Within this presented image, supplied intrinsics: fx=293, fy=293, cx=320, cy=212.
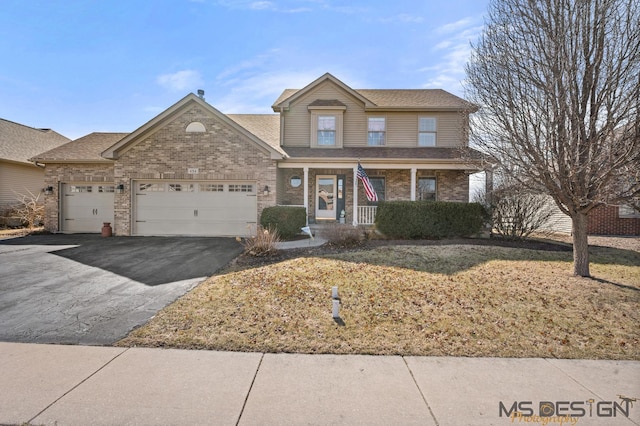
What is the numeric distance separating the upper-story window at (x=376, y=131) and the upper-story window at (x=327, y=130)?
1.88 m

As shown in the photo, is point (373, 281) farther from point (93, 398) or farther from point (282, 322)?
point (93, 398)

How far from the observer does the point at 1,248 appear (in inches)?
389

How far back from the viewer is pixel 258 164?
12.7 m

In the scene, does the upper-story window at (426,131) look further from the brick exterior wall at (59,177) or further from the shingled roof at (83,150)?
the shingled roof at (83,150)

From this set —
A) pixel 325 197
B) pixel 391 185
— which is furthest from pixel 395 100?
pixel 325 197

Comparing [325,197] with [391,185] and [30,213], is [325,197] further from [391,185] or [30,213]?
[30,213]

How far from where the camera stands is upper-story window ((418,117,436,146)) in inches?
594

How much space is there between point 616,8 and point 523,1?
1623 millimetres

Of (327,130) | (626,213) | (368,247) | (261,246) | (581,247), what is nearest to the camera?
(581,247)

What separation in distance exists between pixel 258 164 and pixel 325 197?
3.87 meters

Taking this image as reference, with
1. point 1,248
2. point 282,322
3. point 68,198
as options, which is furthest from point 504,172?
point 68,198

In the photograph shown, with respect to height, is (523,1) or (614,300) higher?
(523,1)

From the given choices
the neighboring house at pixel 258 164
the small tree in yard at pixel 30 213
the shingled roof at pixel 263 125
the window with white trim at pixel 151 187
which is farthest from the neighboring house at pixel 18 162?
the shingled roof at pixel 263 125

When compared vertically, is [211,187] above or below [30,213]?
above
